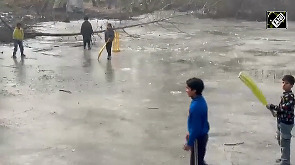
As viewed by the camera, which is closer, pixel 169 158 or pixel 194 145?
pixel 194 145

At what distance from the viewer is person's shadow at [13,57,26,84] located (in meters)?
14.2

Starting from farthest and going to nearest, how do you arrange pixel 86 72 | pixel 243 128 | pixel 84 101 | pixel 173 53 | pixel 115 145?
1. pixel 173 53
2. pixel 86 72
3. pixel 84 101
4. pixel 243 128
5. pixel 115 145

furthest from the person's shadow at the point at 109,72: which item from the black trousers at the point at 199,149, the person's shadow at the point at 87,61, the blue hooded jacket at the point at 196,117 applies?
the blue hooded jacket at the point at 196,117

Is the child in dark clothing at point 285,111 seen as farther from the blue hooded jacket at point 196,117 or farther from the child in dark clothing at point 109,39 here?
the child in dark clothing at point 109,39

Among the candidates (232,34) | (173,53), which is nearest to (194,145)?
(173,53)

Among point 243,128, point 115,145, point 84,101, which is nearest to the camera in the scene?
point 115,145

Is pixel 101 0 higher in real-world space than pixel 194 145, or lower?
higher

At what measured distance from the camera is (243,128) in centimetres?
916

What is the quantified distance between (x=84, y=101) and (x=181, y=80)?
3940 mm

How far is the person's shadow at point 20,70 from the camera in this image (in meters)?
14.2

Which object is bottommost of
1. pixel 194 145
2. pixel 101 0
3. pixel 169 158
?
pixel 169 158

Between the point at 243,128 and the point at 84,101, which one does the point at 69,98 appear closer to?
the point at 84,101

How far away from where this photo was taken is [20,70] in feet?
51.9

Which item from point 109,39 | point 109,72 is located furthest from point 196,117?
point 109,39
